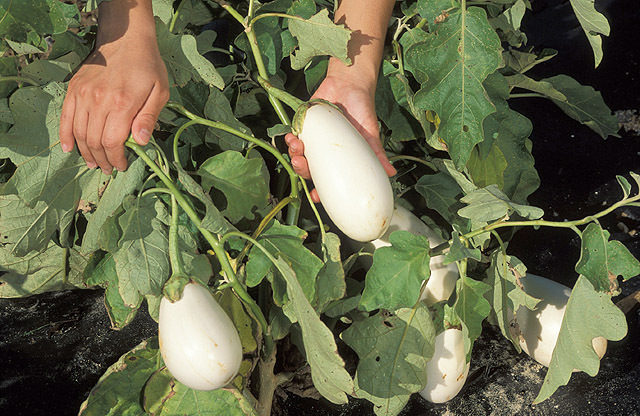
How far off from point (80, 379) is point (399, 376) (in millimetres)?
697

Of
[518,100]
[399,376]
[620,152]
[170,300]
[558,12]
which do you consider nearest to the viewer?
[170,300]

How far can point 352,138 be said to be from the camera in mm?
860

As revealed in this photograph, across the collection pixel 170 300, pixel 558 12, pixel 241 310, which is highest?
pixel 170 300

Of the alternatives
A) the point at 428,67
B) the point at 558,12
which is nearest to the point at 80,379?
the point at 428,67

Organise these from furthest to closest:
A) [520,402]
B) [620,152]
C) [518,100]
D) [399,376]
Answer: [518,100] < [620,152] < [520,402] < [399,376]

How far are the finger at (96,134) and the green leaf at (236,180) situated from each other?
0.45 feet

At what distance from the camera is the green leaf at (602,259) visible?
86 cm

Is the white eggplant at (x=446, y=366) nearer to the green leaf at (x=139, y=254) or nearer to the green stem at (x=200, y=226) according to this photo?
the green stem at (x=200, y=226)

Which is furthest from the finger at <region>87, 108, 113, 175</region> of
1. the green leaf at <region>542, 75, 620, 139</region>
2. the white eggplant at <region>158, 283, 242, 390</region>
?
the green leaf at <region>542, 75, 620, 139</region>

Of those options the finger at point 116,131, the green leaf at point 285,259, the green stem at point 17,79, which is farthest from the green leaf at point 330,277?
the green stem at point 17,79

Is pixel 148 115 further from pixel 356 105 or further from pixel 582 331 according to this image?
pixel 582 331

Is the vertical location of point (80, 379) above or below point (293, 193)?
below

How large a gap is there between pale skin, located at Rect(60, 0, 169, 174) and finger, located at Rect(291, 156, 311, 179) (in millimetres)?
200

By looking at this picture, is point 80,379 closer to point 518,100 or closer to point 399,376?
point 399,376
